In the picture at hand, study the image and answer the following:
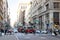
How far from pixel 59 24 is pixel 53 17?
3.56 m

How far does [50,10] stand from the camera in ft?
235

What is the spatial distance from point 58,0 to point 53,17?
6.59 m

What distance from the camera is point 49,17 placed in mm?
73438

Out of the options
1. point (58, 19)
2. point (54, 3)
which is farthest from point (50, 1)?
point (58, 19)

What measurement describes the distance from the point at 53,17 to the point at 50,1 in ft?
19.5

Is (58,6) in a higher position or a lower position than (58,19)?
higher

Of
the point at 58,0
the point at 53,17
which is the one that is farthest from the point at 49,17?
the point at 58,0

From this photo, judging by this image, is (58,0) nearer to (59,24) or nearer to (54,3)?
(54,3)

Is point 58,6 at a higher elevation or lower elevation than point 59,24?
higher

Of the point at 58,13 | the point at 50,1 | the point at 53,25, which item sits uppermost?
the point at 50,1

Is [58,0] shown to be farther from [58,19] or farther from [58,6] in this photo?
[58,19]

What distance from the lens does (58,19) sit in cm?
7331

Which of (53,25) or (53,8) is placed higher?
(53,8)

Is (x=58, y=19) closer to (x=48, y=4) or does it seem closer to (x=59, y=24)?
(x=59, y=24)
